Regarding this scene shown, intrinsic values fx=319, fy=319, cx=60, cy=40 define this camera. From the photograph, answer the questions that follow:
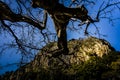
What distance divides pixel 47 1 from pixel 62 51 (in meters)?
2.65

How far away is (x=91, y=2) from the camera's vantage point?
1255cm

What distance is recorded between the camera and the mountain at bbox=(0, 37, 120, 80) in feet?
71.0

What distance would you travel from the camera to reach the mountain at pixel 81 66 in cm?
2165

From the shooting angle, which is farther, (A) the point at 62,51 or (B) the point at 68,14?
(A) the point at 62,51

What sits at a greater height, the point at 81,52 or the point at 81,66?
the point at 81,52

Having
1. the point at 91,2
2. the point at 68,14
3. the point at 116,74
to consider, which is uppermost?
the point at 91,2

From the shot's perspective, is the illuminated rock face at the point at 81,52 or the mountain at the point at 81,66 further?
the illuminated rock face at the point at 81,52

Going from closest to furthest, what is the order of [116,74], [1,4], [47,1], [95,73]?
[47,1]
[1,4]
[116,74]
[95,73]

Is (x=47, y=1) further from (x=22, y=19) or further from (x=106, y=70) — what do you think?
(x=106, y=70)

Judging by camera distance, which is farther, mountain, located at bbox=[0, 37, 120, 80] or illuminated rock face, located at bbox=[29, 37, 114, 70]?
illuminated rock face, located at bbox=[29, 37, 114, 70]

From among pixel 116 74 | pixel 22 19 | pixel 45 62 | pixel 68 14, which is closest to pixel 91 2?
pixel 68 14

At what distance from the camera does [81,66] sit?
79.1ft

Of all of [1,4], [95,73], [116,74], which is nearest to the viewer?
[1,4]

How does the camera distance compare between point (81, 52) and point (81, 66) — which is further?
point (81, 52)
